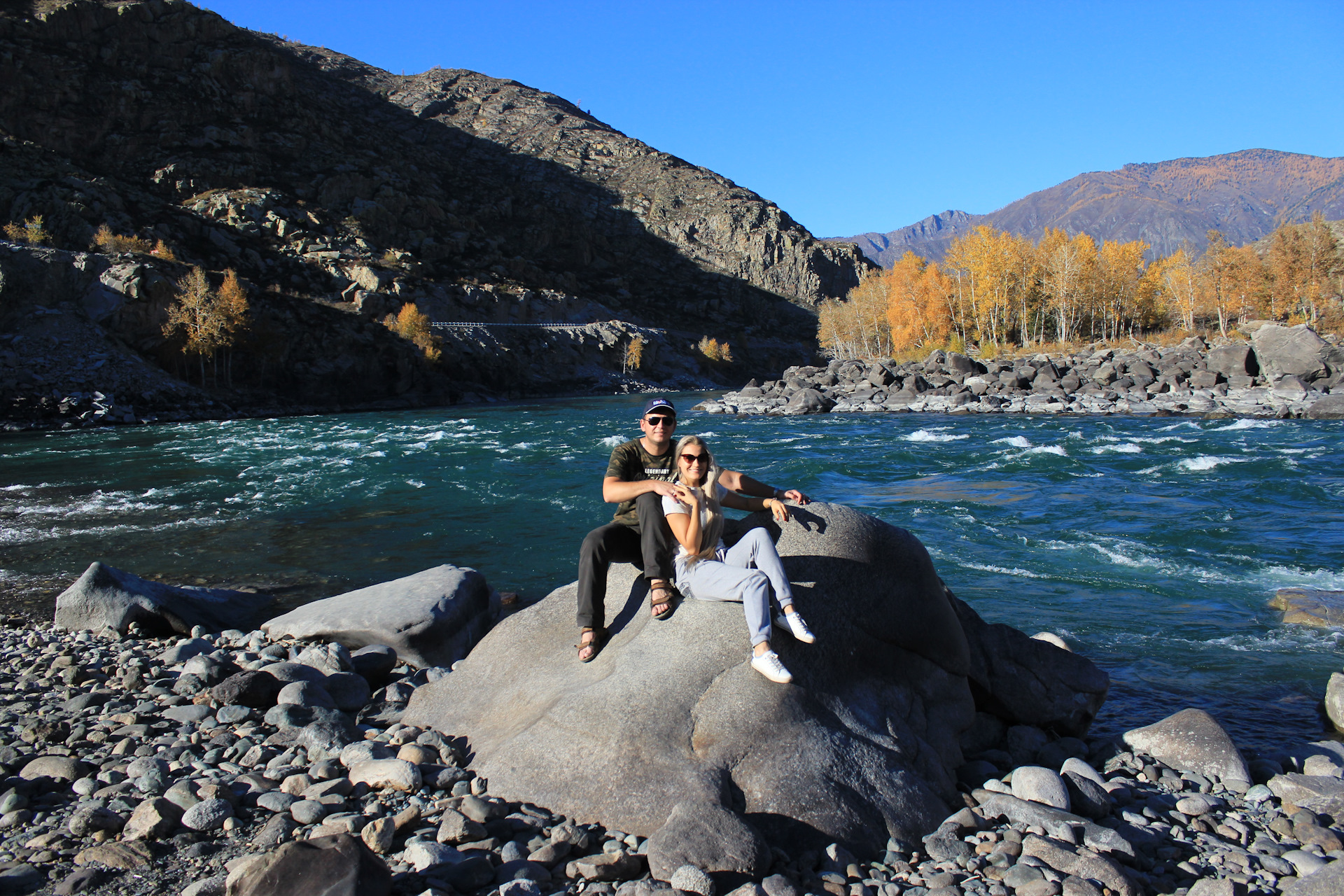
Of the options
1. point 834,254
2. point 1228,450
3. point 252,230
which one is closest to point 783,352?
point 834,254

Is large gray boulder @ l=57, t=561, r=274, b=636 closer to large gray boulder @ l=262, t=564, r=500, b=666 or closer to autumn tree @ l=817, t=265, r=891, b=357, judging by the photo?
large gray boulder @ l=262, t=564, r=500, b=666

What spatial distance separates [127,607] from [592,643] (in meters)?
6.04

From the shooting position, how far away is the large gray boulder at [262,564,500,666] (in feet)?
24.1

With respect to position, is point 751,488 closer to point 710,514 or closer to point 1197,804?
point 710,514

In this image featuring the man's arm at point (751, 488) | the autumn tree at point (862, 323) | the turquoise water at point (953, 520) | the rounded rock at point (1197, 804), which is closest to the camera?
the rounded rock at point (1197, 804)

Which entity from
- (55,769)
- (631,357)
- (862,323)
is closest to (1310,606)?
(55,769)

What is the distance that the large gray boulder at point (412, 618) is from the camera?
24.1ft

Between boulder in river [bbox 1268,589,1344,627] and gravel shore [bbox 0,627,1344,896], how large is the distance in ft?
12.7

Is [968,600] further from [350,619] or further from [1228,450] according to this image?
[1228,450]

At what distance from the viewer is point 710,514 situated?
201 inches

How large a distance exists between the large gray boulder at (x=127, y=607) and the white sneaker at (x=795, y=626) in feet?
22.7

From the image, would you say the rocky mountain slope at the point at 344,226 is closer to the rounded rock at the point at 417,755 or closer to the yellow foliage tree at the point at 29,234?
the yellow foliage tree at the point at 29,234

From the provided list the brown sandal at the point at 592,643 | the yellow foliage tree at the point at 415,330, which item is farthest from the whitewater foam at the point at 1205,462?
the yellow foliage tree at the point at 415,330

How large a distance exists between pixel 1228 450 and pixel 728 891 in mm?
24698
